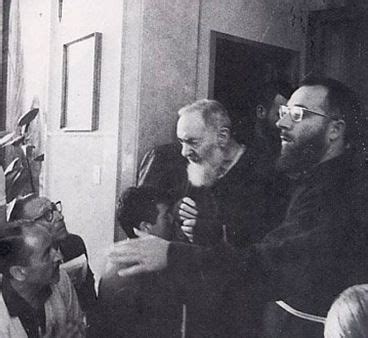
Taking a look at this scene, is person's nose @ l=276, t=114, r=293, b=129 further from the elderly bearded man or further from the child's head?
the child's head

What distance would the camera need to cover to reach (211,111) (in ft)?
6.91

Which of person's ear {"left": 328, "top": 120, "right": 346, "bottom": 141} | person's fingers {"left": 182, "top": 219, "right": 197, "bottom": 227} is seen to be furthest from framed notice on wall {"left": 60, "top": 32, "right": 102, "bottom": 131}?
person's ear {"left": 328, "top": 120, "right": 346, "bottom": 141}

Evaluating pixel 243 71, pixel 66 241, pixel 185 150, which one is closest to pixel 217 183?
pixel 185 150

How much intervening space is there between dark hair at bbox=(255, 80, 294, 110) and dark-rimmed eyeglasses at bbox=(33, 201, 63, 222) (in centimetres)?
100

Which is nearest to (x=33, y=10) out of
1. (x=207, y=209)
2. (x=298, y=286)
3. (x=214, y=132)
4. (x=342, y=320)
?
(x=214, y=132)

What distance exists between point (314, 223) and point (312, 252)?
0.33ft

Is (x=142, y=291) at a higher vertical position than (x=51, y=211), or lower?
lower

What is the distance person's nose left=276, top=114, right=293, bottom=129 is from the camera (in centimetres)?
198

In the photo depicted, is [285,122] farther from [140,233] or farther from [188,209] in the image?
[140,233]

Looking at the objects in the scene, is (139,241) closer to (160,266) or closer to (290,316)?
(160,266)

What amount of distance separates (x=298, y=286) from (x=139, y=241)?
65cm

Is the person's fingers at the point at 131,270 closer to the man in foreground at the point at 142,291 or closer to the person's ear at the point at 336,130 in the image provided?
the man in foreground at the point at 142,291

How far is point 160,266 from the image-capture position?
2.18 m

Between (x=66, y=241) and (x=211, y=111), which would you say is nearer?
(x=211, y=111)
